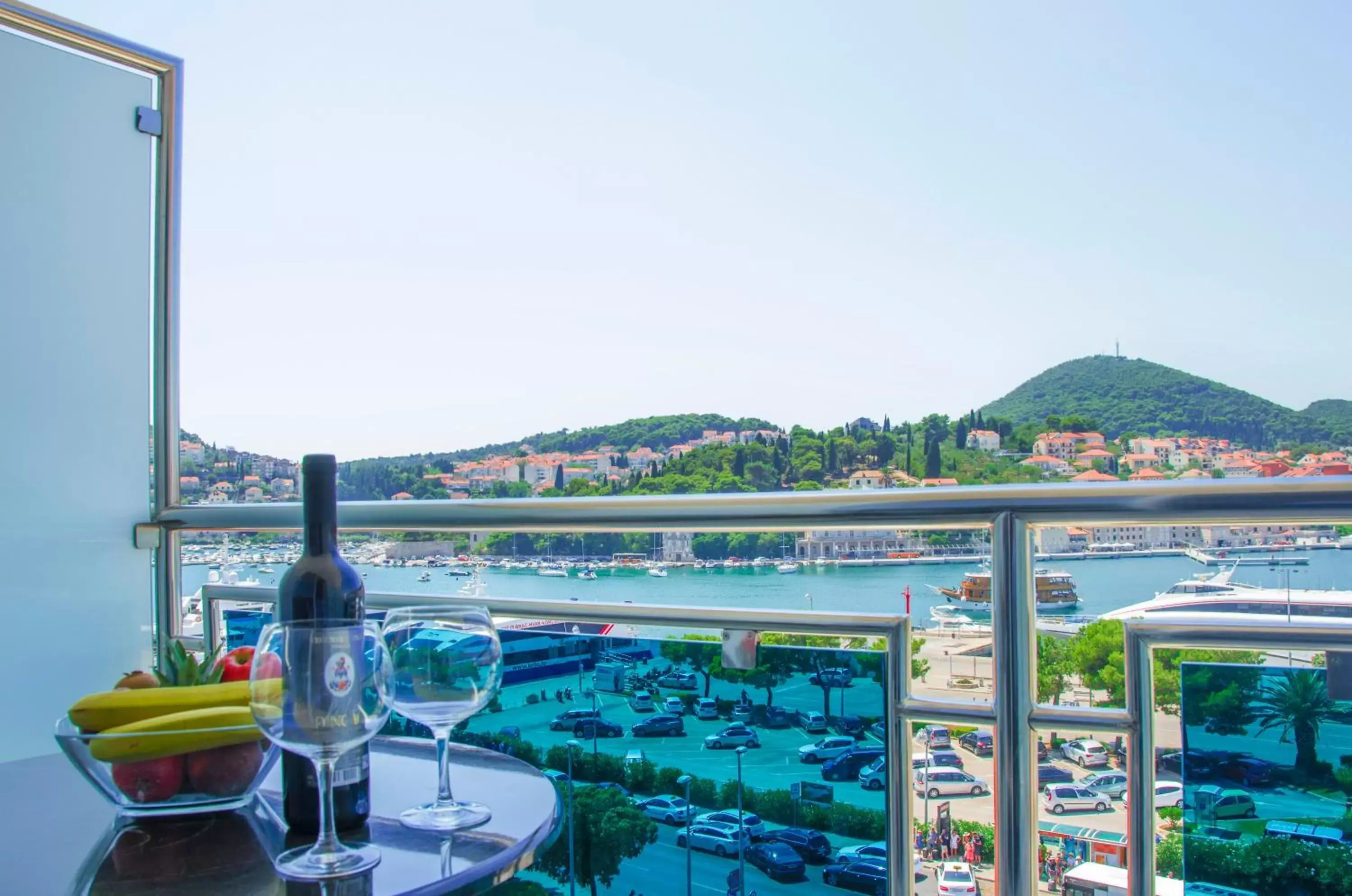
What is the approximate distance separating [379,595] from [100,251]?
4.61 feet

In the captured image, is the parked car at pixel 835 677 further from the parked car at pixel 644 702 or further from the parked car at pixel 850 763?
the parked car at pixel 644 702

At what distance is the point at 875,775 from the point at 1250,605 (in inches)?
21.6

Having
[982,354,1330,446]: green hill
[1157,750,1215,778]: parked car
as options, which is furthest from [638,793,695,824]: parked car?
[982,354,1330,446]: green hill

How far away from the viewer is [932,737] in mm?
1405

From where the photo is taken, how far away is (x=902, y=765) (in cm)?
142

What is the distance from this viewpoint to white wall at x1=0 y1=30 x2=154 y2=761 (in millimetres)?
2414

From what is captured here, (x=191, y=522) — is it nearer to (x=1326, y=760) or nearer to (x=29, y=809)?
(x=29, y=809)

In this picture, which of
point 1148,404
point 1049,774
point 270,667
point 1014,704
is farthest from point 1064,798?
point 1148,404

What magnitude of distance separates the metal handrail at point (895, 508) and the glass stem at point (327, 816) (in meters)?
0.64

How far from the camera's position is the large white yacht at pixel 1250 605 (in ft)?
3.95

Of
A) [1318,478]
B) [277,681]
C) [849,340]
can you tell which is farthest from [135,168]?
[849,340]

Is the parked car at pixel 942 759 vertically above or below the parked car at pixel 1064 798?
above

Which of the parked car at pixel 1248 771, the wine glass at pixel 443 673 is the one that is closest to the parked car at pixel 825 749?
the parked car at pixel 1248 771

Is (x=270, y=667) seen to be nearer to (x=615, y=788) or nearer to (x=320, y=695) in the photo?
(x=320, y=695)
